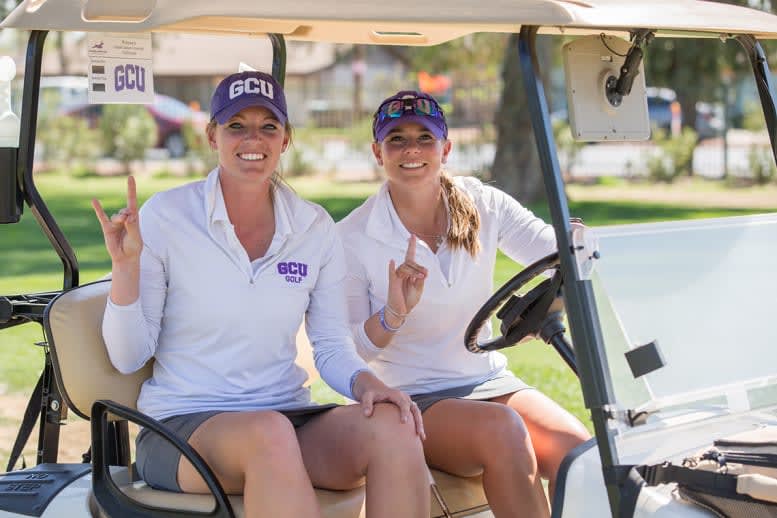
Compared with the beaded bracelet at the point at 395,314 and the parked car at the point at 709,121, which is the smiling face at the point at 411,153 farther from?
the parked car at the point at 709,121

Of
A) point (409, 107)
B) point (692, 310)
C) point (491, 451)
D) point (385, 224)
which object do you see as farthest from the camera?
A: point (385, 224)

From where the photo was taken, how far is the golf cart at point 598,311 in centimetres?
235

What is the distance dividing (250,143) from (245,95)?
0.39 ft

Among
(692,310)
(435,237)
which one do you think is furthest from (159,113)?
(692,310)

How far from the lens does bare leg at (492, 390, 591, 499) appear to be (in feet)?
9.97

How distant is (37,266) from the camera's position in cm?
1051

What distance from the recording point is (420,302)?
332 cm

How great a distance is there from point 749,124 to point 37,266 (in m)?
14.7

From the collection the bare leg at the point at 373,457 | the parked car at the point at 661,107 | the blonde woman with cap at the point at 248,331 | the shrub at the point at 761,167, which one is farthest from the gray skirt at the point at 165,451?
the parked car at the point at 661,107

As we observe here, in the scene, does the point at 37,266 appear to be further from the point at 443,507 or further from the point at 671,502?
the point at 671,502

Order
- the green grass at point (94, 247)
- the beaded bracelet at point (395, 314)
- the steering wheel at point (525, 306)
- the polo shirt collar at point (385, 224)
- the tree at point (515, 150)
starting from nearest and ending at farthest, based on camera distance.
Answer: the steering wheel at point (525, 306) < the beaded bracelet at point (395, 314) < the polo shirt collar at point (385, 224) < the green grass at point (94, 247) < the tree at point (515, 150)

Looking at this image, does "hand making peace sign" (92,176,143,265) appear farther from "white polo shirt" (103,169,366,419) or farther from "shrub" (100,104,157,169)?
"shrub" (100,104,157,169)

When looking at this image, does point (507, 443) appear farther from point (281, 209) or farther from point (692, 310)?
point (281, 209)

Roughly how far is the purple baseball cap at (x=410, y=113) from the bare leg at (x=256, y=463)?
37.4 inches
